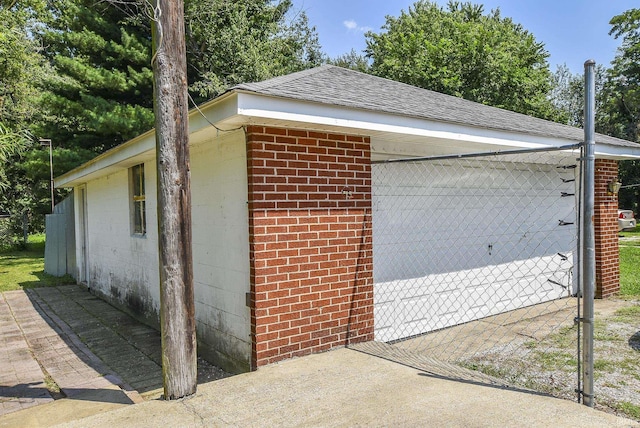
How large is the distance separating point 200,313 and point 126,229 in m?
3.50

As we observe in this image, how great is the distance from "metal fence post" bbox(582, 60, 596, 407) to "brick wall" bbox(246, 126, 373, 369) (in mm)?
2116

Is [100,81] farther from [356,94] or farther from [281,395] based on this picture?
[281,395]

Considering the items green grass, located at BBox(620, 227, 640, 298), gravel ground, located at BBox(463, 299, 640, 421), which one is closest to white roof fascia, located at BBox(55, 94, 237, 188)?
gravel ground, located at BBox(463, 299, 640, 421)

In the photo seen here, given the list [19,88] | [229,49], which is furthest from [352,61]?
[19,88]

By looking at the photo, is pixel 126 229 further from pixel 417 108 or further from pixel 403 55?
pixel 403 55

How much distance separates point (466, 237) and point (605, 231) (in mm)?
3135

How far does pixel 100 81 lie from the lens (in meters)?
15.1

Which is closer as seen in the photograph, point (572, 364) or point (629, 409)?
point (629, 409)

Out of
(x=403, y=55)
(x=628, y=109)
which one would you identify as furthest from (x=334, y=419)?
(x=628, y=109)

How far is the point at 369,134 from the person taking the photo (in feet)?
15.0

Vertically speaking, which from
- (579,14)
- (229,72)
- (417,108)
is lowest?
(417,108)

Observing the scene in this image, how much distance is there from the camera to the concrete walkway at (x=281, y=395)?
2848 mm

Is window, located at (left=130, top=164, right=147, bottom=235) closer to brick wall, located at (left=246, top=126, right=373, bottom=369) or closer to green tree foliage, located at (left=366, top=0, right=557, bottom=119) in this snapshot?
brick wall, located at (left=246, top=126, right=373, bottom=369)

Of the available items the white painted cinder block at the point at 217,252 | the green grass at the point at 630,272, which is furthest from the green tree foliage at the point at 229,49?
the green grass at the point at 630,272
